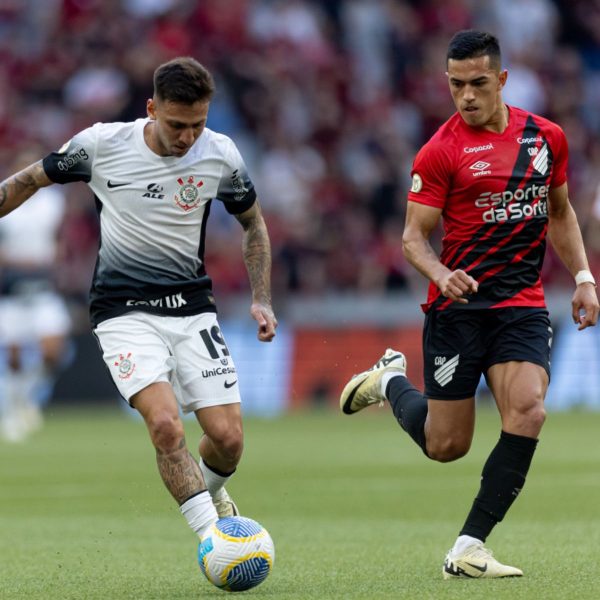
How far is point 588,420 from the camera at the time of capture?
17500 mm

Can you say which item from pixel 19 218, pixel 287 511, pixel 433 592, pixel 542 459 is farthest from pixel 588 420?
pixel 433 592

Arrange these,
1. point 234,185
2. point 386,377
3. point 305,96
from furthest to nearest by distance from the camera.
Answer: point 305,96, point 386,377, point 234,185

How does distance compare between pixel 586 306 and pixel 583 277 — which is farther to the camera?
pixel 583 277

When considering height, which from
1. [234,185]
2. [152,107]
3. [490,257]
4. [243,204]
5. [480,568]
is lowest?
[480,568]

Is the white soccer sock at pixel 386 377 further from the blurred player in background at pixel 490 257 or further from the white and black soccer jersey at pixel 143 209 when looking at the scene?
the white and black soccer jersey at pixel 143 209

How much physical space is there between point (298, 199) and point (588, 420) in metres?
5.85

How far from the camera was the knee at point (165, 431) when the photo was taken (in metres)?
6.80

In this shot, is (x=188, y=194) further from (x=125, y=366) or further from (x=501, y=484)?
(x=501, y=484)

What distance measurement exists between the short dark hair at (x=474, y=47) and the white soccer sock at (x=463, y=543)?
2240mm

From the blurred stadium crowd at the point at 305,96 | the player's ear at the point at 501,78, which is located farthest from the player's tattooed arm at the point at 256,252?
the blurred stadium crowd at the point at 305,96

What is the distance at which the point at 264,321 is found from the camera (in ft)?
23.8

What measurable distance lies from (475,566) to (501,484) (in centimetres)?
43

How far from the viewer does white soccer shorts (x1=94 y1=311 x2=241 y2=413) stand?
7.13 m

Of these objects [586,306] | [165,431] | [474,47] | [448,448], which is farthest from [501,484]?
[474,47]
